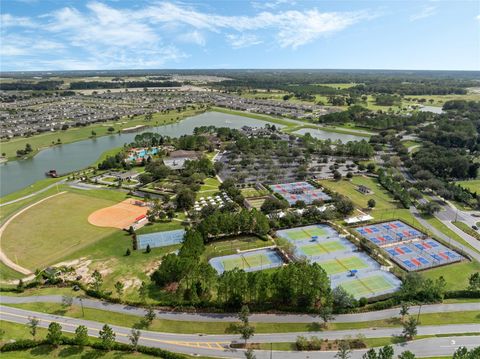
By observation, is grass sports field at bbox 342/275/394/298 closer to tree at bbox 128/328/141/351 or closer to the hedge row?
the hedge row

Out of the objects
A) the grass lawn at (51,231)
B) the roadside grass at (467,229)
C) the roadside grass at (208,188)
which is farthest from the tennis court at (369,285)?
the grass lawn at (51,231)

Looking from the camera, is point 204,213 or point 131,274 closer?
point 131,274

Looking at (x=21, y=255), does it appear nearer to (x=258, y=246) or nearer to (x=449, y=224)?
(x=258, y=246)

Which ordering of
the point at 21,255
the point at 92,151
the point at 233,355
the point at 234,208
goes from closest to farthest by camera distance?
the point at 233,355 → the point at 21,255 → the point at 234,208 → the point at 92,151

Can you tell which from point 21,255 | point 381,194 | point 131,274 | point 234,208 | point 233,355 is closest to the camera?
point 233,355

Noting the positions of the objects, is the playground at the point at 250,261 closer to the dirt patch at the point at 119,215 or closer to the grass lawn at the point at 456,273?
the grass lawn at the point at 456,273

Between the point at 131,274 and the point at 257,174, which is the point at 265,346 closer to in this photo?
the point at 131,274

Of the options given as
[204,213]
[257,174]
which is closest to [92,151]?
[257,174]

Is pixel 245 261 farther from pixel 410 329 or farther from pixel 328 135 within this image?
pixel 328 135
